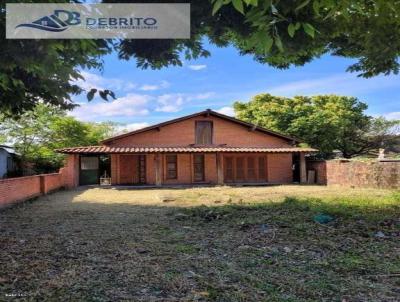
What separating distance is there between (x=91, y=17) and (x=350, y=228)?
6.43 meters

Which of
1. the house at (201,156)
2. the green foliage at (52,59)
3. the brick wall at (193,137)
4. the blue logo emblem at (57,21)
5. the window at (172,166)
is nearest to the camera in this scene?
the green foliage at (52,59)

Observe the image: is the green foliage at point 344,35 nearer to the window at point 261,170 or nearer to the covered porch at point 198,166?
the covered porch at point 198,166

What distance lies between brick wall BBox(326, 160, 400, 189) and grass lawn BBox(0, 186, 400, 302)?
8.08 m

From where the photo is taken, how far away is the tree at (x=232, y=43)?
3890mm

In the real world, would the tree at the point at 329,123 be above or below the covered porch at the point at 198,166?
above

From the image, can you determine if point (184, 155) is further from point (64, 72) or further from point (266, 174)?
point (64, 72)

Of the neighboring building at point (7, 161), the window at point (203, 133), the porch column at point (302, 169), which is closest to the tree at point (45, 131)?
the neighboring building at point (7, 161)

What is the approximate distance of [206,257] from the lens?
6.09 metres

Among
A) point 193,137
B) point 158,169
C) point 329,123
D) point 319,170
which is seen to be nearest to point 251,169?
point 319,170

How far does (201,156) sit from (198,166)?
0.73 metres

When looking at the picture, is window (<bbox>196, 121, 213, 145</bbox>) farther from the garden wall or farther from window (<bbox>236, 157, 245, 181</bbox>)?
the garden wall

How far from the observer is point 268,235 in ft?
25.1

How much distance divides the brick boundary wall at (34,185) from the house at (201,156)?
26 centimetres

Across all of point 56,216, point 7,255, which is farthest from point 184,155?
point 7,255
